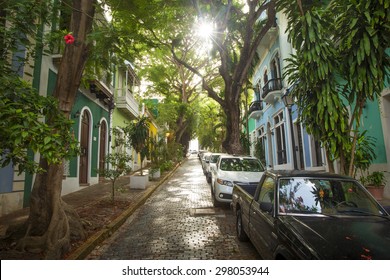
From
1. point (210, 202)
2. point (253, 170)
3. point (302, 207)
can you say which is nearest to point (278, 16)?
point (253, 170)

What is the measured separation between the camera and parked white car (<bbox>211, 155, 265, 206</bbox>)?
25.6ft

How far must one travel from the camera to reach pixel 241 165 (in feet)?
29.7

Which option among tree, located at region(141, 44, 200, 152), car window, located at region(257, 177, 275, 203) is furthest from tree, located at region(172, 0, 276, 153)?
tree, located at region(141, 44, 200, 152)


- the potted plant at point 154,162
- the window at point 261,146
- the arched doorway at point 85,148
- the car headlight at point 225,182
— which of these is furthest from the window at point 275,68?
the arched doorway at point 85,148

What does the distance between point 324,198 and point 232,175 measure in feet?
15.4

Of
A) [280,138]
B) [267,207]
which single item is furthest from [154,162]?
[267,207]

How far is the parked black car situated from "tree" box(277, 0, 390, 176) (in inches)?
90.7

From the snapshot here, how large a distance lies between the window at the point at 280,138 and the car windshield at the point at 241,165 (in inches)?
325

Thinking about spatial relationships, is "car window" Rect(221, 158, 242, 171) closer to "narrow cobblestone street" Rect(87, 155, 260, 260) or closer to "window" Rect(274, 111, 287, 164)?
"narrow cobblestone street" Rect(87, 155, 260, 260)

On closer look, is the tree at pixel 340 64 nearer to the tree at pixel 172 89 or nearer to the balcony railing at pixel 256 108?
the balcony railing at pixel 256 108

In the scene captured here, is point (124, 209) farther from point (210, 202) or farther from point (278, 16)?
point (278, 16)

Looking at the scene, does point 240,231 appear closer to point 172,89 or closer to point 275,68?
point 275,68

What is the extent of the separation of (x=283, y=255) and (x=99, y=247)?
364cm

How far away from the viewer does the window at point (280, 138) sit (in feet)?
54.9
